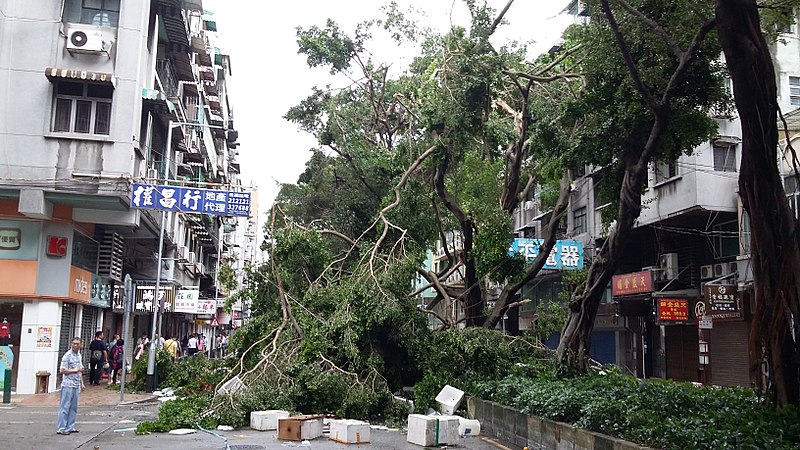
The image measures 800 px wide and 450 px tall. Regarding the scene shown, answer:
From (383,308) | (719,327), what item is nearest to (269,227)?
(383,308)

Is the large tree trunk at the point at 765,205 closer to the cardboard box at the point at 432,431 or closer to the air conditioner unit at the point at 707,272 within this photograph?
the cardboard box at the point at 432,431

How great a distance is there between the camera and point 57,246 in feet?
69.4

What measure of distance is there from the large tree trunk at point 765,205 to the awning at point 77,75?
1739cm

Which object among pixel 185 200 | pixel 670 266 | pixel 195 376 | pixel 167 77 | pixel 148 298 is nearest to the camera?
pixel 185 200

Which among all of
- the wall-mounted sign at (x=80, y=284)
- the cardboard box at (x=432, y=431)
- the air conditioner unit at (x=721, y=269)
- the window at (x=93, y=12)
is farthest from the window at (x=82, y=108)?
the air conditioner unit at (x=721, y=269)

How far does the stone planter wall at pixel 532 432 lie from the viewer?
32.2 feet

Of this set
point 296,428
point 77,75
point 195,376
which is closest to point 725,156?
point 296,428

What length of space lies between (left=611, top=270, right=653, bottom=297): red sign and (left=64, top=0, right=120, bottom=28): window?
19611 mm

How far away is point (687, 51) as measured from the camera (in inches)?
501

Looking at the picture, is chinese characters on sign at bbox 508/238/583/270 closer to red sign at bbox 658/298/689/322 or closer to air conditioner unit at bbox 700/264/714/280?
red sign at bbox 658/298/689/322

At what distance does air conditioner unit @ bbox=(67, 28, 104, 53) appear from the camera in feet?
69.1

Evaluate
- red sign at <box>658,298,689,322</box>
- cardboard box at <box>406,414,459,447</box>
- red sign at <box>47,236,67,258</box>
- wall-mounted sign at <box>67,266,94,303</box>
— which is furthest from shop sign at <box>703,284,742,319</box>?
red sign at <box>47,236,67,258</box>

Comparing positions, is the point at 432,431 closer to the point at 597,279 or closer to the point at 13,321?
the point at 597,279

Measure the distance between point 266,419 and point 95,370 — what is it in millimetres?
12424
